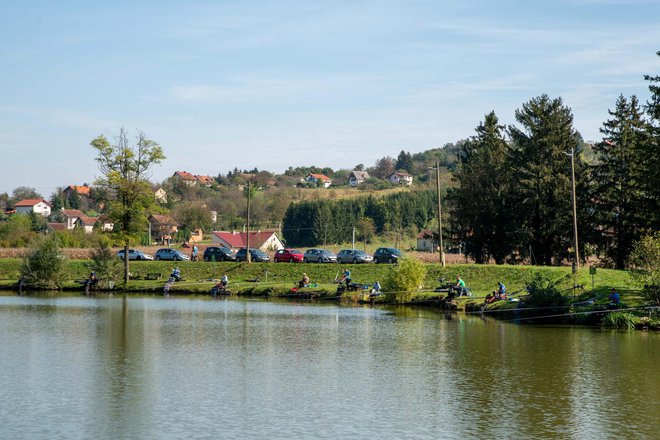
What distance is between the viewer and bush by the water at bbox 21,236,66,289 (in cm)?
7088

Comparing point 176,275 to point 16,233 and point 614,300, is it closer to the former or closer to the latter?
point 614,300

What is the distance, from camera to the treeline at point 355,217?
452ft

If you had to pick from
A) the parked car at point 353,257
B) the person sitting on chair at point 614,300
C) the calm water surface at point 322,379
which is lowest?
the calm water surface at point 322,379

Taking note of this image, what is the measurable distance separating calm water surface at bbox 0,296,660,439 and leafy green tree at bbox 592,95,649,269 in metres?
24.5

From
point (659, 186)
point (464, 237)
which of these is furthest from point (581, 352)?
point (464, 237)

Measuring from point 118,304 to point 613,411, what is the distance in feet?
136

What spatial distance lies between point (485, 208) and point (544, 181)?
6.33m

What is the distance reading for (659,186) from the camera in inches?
1964

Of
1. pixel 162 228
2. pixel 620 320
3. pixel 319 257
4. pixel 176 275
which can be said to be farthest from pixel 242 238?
pixel 620 320

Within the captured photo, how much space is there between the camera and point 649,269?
42.3 metres

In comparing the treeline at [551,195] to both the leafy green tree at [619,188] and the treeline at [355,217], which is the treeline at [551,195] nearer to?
the leafy green tree at [619,188]

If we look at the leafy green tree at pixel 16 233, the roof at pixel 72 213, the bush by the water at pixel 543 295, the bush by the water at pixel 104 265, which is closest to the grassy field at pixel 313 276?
the bush by the water at pixel 543 295


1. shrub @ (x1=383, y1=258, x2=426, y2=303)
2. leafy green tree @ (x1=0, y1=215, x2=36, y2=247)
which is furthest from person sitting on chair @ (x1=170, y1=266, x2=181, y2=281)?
leafy green tree @ (x1=0, y1=215, x2=36, y2=247)

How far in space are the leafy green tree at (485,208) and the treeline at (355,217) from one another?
60.4 meters
